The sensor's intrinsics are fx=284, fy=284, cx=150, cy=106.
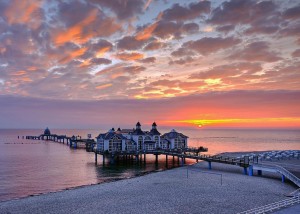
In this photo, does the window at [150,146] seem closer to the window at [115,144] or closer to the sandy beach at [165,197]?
the window at [115,144]

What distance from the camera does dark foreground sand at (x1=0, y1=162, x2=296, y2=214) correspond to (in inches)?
1107

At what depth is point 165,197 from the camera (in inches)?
1268

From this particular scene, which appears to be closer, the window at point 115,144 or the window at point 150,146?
the window at point 115,144

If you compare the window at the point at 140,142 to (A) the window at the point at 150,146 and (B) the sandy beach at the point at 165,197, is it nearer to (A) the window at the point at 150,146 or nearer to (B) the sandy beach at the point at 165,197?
(A) the window at the point at 150,146

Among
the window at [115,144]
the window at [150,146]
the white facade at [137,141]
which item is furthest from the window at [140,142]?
the window at [115,144]

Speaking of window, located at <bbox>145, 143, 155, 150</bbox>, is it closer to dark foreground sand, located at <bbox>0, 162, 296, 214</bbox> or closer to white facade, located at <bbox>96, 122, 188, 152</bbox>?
white facade, located at <bbox>96, 122, 188, 152</bbox>

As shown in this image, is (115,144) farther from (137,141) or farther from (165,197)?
(165,197)

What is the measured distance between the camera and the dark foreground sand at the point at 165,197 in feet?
92.3

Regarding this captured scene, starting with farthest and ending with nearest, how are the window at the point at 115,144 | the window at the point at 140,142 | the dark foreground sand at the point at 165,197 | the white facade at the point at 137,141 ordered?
the window at the point at 140,142, the white facade at the point at 137,141, the window at the point at 115,144, the dark foreground sand at the point at 165,197

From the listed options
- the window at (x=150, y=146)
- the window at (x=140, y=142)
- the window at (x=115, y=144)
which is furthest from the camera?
the window at (x=140, y=142)

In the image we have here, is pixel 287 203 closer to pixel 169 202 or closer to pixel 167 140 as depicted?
pixel 169 202

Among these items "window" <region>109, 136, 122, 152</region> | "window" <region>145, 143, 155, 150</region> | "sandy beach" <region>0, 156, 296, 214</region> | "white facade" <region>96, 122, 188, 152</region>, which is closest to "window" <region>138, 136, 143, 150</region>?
"white facade" <region>96, 122, 188, 152</region>

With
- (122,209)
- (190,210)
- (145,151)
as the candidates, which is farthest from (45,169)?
(190,210)

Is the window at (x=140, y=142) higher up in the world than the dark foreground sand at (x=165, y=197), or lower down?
higher up
